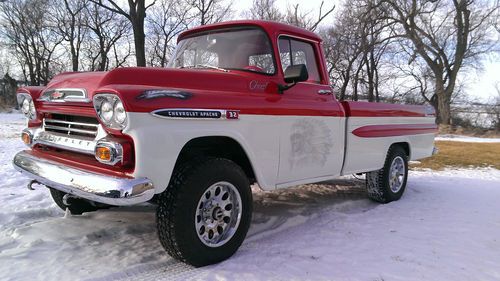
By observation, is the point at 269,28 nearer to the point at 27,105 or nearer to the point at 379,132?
the point at 379,132

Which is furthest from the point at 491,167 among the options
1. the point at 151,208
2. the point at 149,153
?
the point at 149,153

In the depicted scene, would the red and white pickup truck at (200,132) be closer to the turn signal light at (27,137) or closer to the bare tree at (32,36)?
the turn signal light at (27,137)

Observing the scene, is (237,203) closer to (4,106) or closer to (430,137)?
(430,137)

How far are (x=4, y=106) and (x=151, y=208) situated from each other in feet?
106

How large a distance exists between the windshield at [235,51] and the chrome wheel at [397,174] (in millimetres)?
2785

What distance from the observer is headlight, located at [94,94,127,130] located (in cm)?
271

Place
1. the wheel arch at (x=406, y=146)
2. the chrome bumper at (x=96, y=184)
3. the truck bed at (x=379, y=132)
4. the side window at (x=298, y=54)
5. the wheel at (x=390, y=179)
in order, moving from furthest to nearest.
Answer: the wheel arch at (x=406, y=146)
the wheel at (x=390, y=179)
the truck bed at (x=379, y=132)
the side window at (x=298, y=54)
the chrome bumper at (x=96, y=184)

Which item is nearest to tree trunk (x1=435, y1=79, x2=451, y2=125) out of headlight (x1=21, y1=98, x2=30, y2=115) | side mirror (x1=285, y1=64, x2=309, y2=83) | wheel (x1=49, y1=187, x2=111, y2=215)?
side mirror (x1=285, y1=64, x2=309, y2=83)

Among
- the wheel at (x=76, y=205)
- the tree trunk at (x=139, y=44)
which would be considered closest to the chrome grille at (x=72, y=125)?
the wheel at (x=76, y=205)

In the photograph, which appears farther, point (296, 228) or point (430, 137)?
point (430, 137)

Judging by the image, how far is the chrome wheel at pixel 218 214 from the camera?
3195 mm

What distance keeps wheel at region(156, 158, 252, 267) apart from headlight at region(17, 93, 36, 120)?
5.51 ft

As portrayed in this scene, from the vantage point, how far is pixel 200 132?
3.00 metres

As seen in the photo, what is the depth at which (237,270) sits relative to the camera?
309 centimetres
